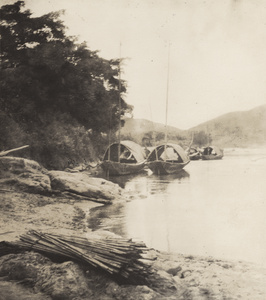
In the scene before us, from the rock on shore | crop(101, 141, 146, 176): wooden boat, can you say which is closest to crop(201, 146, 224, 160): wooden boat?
crop(101, 141, 146, 176): wooden boat

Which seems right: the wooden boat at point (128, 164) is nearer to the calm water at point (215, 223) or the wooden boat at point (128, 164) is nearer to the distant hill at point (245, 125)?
the distant hill at point (245, 125)

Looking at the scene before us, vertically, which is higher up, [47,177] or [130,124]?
[130,124]

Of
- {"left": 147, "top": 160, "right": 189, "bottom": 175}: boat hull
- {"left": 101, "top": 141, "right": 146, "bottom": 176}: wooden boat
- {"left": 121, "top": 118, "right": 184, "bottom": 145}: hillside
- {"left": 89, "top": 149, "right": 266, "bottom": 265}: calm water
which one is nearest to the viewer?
{"left": 89, "top": 149, "right": 266, "bottom": 265}: calm water

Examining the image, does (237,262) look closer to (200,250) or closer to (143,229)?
(200,250)

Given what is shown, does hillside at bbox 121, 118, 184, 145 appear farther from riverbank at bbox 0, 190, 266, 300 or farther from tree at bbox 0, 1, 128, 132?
riverbank at bbox 0, 190, 266, 300

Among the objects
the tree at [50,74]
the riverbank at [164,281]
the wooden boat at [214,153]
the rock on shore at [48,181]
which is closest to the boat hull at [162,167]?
the wooden boat at [214,153]

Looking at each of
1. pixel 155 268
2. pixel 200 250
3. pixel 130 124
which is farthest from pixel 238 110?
pixel 155 268

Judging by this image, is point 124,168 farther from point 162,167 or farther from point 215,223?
point 215,223
